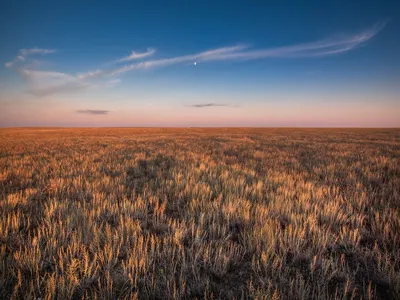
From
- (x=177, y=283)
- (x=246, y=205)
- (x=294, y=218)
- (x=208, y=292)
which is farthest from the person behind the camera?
(x=246, y=205)

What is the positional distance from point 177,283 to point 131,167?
6687 mm

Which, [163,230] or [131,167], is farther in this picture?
[131,167]

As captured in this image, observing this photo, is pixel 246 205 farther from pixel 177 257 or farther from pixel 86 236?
pixel 86 236

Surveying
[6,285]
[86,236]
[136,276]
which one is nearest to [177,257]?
[136,276]

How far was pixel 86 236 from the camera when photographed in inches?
100

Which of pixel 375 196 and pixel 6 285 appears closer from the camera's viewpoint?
pixel 6 285

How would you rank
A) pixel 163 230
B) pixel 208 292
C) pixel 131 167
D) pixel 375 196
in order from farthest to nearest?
1. pixel 131 167
2. pixel 375 196
3. pixel 163 230
4. pixel 208 292

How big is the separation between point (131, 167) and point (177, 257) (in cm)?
638

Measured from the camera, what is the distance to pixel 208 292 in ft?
5.71

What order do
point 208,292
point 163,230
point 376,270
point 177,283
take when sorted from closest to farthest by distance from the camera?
point 208,292
point 177,283
point 376,270
point 163,230

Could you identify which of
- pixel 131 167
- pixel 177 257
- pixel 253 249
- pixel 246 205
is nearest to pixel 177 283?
pixel 177 257

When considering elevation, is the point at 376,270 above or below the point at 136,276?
A: below

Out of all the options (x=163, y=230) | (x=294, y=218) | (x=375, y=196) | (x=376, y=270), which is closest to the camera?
(x=376, y=270)

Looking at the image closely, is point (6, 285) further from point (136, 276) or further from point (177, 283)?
point (177, 283)
